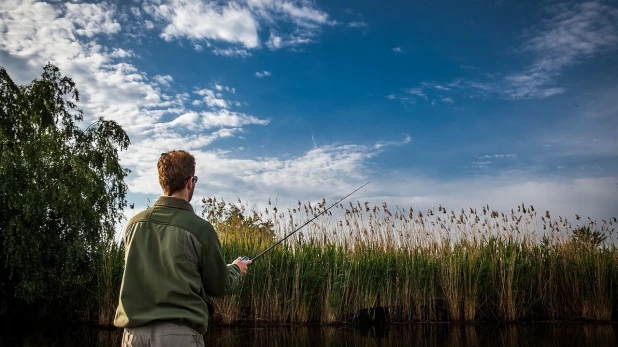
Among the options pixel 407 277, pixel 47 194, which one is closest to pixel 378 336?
pixel 407 277

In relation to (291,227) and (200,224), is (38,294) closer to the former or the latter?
(291,227)

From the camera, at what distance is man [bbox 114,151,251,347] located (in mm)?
2748

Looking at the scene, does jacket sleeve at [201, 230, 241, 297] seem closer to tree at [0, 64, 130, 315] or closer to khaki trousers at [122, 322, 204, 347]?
khaki trousers at [122, 322, 204, 347]

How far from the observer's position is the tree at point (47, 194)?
1248cm

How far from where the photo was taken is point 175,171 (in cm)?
289

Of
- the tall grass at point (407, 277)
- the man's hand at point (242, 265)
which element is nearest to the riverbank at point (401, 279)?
the tall grass at point (407, 277)

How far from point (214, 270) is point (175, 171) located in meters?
0.57

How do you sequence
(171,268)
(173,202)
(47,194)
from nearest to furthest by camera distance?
Answer: (171,268) < (173,202) < (47,194)

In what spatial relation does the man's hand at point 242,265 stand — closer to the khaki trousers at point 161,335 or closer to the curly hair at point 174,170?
the khaki trousers at point 161,335

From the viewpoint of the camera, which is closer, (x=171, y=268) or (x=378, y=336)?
(x=171, y=268)

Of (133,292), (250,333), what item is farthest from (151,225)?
(250,333)

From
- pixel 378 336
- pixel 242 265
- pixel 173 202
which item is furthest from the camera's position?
pixel 378 336

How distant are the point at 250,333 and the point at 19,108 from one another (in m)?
9.68

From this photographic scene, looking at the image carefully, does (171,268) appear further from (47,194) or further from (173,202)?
(47,194)
